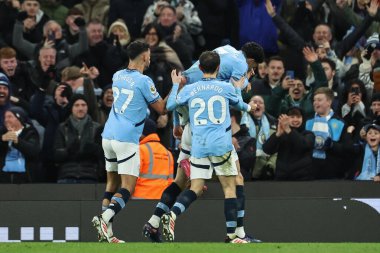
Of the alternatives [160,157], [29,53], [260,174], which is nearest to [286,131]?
[260,174]

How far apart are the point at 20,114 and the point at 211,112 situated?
16.5 feet

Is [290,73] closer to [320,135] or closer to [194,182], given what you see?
[320,135]

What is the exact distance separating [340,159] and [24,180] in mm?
4752

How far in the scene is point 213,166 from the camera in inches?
564

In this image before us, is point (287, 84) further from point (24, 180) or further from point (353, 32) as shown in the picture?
point (24, 180)

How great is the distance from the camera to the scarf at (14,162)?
18297 mm

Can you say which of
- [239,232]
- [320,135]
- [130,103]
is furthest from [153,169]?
[320,135]

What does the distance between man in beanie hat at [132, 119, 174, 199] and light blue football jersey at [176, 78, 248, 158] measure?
2.00m

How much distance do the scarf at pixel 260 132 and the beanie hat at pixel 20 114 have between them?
3.39 meters

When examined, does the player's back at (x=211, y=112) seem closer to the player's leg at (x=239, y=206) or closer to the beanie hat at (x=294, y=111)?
the player's leg at (x=239, y=206)

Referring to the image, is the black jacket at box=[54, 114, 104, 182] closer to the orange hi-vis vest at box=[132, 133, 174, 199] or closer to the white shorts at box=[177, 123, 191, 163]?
the orange hi-vis vest at box=[132, 133, 174, 199]

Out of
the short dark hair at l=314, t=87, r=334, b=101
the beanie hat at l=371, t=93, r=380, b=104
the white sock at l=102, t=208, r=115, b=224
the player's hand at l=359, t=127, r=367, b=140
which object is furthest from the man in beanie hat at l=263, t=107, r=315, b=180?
the white sock at l=102, t=208, r=115, b=224

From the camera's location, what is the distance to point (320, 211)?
17562mm

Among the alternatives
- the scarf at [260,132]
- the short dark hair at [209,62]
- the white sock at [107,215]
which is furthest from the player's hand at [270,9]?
the white sock at [107,215]
